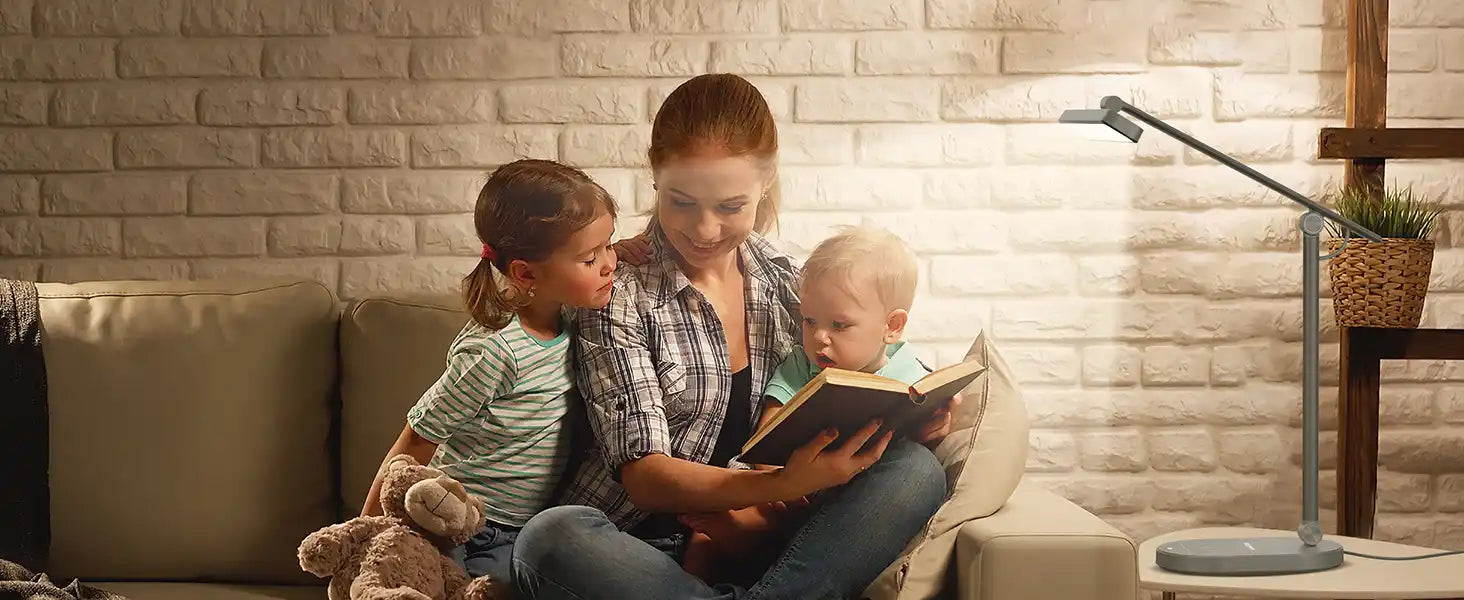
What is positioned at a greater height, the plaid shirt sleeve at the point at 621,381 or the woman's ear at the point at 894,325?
the woman's ear at the point at 894,325

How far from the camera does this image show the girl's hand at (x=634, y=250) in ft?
5.55

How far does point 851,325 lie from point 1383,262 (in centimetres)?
107

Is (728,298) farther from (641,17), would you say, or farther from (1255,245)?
(1255,245)

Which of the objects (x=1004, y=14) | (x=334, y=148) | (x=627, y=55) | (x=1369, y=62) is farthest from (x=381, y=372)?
(x=1369, y=62)

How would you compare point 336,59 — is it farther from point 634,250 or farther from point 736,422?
point 736,422

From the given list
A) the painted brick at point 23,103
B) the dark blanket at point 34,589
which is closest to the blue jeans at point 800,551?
the dark blanket at point 34,589

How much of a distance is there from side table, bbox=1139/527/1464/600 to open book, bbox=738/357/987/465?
0.47m

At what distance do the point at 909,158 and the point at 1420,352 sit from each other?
37.0 inches

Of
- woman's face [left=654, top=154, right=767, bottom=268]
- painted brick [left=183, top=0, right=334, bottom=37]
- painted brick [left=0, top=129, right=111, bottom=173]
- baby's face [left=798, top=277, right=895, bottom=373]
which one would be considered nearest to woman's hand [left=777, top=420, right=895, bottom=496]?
baby's face [left=798, top=277, right=895, bottom=373]

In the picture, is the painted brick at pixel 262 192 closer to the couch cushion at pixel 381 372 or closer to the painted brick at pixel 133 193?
the painted brick at pixel 133 193

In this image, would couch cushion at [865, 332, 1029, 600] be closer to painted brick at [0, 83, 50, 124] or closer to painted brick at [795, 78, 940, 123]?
painted brick at [795, 78, 940, 123]

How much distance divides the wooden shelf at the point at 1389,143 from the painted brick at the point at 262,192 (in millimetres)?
1790

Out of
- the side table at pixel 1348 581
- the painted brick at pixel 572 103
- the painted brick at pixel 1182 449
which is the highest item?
the painted brick at pixel 572 103

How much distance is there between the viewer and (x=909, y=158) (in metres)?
2.30
